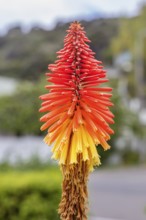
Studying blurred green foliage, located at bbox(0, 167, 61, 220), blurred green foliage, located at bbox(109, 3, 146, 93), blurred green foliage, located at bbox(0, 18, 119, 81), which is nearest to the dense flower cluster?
blurred green foliage, located at bbox(0, 167, 61, 220)

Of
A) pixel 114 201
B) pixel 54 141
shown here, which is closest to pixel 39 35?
pixel 114 201

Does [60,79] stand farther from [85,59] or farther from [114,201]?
[114,201]

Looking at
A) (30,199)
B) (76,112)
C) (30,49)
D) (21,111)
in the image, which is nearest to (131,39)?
(30,49)

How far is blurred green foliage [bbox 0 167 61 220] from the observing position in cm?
908

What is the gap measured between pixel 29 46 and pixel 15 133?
29.9 metres

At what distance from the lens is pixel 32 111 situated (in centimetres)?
3041

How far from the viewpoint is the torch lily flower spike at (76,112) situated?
2.53m

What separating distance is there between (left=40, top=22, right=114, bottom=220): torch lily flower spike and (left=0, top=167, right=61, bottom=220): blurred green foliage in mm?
6519

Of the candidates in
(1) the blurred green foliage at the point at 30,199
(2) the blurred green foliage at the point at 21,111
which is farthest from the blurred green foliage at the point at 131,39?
(1) the blurred green foliage at the point at 30,199

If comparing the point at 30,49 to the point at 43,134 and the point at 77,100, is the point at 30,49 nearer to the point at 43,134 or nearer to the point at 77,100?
the point at 43,134

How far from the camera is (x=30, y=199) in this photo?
9.11 metres

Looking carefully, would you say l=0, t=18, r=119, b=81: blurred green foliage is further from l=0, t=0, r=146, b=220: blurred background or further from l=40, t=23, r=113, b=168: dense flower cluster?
l=40, t=23, r=113, b=168: dense flower cluster

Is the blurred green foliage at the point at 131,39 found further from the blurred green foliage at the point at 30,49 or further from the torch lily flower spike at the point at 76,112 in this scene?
the torch lily flower spike at the point at 76,112

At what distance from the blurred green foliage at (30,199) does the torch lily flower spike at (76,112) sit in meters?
6.52
